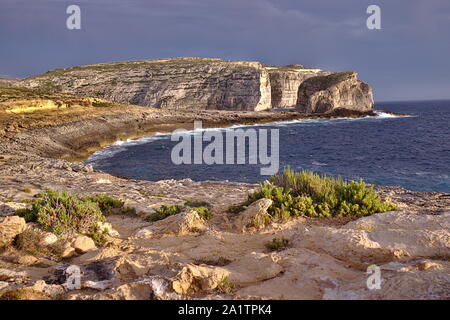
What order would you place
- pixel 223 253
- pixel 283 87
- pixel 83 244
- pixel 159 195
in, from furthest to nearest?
pixel 283 87 < pixel 159 195 < pixel 83 244 < pixel 223 253

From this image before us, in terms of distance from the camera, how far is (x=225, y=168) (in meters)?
34.9

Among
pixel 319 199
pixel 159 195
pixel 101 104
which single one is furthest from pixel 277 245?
pixel 101 104

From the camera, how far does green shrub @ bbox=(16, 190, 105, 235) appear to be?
8562 millimetres

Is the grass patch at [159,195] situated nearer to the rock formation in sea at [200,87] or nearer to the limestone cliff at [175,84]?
the rock formation in sea at [200,87]

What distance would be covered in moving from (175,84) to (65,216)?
9707 centimetres

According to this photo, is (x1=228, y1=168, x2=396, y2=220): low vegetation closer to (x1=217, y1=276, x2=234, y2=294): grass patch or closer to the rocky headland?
the rocky headland

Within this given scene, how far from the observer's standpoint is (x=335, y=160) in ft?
130

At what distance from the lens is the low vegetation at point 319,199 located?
32.4 feet

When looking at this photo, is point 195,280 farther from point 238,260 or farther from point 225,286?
point 238,260

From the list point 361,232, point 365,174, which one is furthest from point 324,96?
point 361,232
